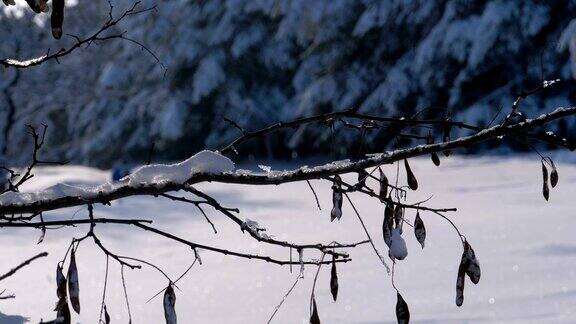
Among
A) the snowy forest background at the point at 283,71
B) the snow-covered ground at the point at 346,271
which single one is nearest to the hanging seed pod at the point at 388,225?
the snow-covered ground at the point at 346,271

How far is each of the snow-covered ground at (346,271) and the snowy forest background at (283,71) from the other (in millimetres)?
7163

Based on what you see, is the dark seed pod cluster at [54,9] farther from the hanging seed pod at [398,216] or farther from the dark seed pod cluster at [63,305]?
the hanging seed pod at [398,216]

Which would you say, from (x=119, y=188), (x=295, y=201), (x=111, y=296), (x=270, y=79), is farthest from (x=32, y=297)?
(x=270, y=79)

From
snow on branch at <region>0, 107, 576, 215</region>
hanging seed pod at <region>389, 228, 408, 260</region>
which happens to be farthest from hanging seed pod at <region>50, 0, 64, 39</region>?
hanging seed pod at <region>389, 228, 408, 260</region>

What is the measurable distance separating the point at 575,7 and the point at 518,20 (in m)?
1.13

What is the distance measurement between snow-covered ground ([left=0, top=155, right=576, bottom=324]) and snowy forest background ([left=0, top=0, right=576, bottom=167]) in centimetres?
716

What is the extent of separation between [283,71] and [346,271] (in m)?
18.3

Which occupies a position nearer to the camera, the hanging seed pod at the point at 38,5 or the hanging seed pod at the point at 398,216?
the hanging seed pod at the point at 38,5

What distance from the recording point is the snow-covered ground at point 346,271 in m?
3.76

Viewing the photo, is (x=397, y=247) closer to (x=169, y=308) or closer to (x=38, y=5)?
(x=169, y=308)

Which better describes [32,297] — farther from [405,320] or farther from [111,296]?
[405,320]

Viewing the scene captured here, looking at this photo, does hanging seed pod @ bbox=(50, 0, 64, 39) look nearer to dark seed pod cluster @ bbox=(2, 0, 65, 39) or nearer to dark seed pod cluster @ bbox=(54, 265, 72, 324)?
dark seed pod cluster @ bbox=(2, 0, 65, 39)

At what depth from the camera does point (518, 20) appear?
16203 mm

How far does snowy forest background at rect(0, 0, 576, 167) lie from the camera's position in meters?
16.5
